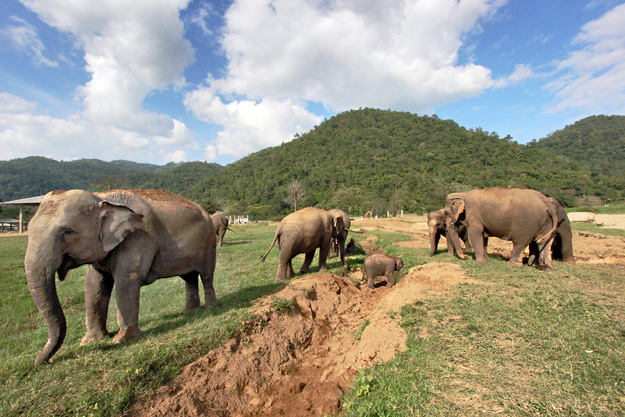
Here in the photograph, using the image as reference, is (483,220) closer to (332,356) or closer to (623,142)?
(332,356)

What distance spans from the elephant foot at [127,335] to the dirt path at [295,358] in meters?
1.18

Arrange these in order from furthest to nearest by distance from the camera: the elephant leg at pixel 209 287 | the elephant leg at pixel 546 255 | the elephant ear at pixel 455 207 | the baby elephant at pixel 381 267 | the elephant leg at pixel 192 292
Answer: the elephant ear at pixel 455 207 < the baby elephant at pixel 381 267 < the elephant leg at pixel 546 255 < the elephant leg at pixel 192 292 < the elephant leg at pixel 209 287

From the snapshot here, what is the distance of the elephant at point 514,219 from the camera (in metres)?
7.81

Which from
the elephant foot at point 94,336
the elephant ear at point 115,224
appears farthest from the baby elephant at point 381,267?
the elephant foot at point 94,336

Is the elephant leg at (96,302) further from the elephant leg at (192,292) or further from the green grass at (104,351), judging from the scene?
the elephant leg at (192,292)

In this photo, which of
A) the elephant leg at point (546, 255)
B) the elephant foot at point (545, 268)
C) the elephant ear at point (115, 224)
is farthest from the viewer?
the elephant leg at point (546, 255)

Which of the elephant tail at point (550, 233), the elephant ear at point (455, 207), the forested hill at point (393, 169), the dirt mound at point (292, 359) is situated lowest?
the dirt mound at point (292, 359)

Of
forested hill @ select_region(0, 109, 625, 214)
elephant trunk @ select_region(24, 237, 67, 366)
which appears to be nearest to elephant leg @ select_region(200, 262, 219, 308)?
elephant trunk @ select_region(24, 237, 67, 366)

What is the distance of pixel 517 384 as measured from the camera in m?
2.97

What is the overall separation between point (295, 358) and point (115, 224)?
3.84m

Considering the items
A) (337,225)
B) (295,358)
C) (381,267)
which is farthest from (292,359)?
(337,225)

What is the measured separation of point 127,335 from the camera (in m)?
4.52

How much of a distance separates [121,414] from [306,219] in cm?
611

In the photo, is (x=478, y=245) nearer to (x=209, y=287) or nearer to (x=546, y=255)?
(x=546, y=255)
